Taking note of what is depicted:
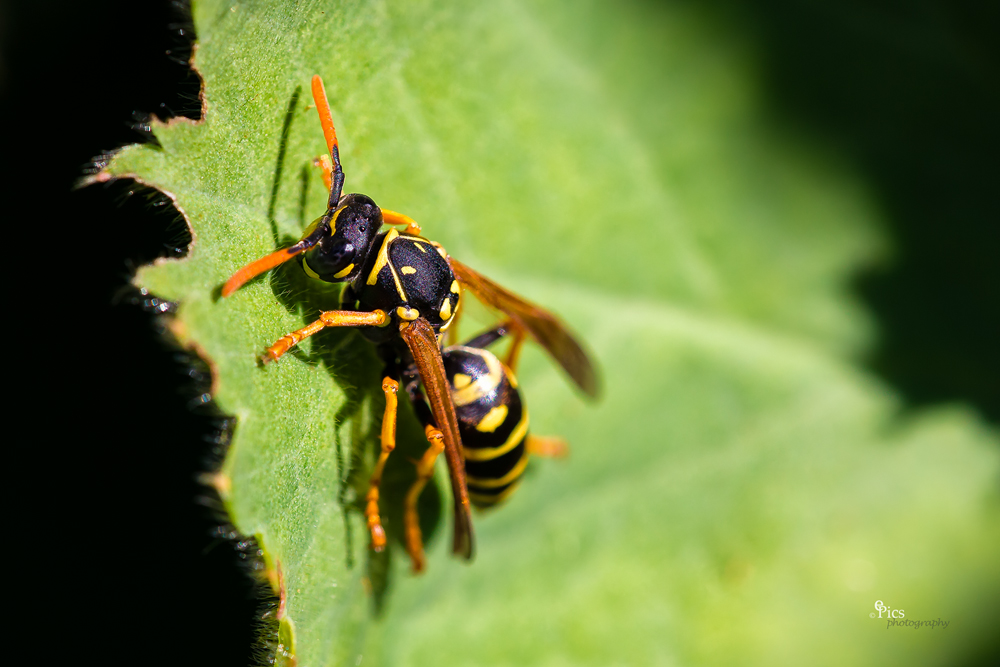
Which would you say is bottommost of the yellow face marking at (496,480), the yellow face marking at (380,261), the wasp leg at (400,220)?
the yellow face marking at (496,480)

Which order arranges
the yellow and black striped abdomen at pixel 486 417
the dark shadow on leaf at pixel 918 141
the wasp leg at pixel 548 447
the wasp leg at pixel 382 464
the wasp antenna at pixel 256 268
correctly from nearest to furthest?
the wasp antenna at pixel 256 268
the wasp leg at pixel 382 464
the yellow and black striped abdomen at pixel 486 417
the wasp leg at pixel 548 447
the dark shadow on leaf at pixel 918 141

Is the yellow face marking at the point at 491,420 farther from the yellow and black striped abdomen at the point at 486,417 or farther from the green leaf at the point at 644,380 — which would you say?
the green leaf at the point at 644,380

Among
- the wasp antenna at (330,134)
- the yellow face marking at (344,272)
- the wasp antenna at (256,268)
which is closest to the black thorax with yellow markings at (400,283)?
the yellow face marking at (344,272)

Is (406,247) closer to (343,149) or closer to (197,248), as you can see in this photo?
(343,149)

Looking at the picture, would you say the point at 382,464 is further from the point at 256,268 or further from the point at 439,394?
the point at 256,268

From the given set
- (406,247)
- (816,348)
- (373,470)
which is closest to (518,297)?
(406,247)

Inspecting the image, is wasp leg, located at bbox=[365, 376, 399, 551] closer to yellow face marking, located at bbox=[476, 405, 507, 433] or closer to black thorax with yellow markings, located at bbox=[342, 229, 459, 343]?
black thorax with yellow markings, located at bbox=[342, 229, 459, 343]

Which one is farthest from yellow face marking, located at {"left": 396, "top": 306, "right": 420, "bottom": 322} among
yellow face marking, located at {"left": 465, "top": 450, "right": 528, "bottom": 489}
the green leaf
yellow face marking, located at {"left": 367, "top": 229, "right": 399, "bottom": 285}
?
yellow face marking, located at {"left": 465, "top": 450, "right": 528, "bottom": 489}
